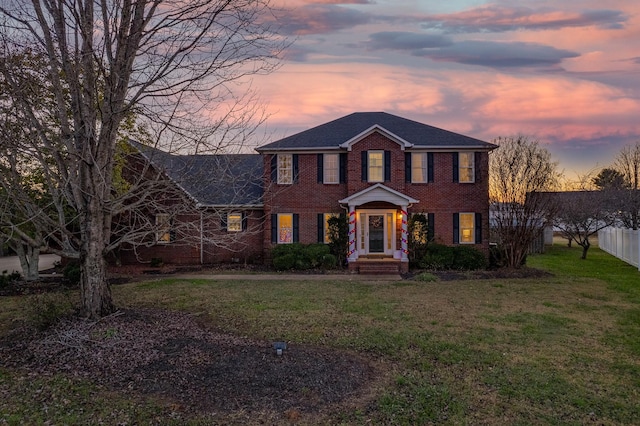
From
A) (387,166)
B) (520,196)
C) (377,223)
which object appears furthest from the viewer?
(377,223)

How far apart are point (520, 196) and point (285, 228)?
10.8m

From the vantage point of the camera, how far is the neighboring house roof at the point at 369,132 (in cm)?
1969

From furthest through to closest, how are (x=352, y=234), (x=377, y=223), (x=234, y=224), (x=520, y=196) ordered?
(x=234, y=224)
(x=377, y=223)
(x=352, y=234)
(x=520, y=196)

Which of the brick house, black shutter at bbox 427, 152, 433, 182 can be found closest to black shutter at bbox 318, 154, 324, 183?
the brick house

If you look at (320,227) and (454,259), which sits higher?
(320,227)

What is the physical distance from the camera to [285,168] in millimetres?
20516

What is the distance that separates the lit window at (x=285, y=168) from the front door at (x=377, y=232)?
4.38 meters

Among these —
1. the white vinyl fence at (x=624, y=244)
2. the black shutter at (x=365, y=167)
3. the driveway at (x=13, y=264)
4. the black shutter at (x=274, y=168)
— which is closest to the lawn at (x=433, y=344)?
the white vinyl fence at (x=624, y=244)

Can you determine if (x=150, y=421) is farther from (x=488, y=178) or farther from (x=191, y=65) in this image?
(x=488, y=178)

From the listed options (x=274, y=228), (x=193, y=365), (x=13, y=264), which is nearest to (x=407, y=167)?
(x=274, y=228)

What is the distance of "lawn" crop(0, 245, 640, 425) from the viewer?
5.18 metres

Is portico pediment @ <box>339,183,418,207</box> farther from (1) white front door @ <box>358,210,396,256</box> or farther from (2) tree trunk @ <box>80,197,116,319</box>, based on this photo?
(2) tree trunk @ <box>80,197,116,319</box>

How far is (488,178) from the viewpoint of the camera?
19906 millimetres

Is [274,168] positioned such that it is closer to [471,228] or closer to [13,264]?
[471,228]
